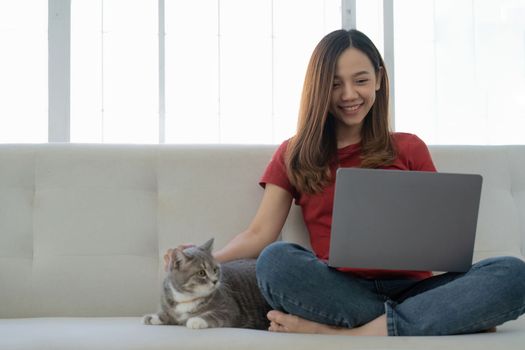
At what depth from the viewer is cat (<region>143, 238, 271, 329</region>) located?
158 cm

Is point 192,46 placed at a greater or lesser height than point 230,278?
greater

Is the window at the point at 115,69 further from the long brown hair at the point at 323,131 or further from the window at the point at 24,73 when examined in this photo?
the long brown hair at the point at 323,131

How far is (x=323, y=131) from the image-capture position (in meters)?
1.92

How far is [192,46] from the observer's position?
2.98 m

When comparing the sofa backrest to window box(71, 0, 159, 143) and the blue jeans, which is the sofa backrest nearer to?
the blue jeans

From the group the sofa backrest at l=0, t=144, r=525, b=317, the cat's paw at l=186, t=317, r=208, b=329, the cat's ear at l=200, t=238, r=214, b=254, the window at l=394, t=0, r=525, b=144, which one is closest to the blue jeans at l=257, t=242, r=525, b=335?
the cat's paw at l=186, t=317, r=208, b=329

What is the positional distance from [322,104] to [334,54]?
0.52 feet

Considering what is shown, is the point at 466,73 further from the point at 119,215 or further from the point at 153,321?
the point at 153,321

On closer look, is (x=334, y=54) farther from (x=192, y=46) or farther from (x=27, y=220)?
(x=192, y=46)

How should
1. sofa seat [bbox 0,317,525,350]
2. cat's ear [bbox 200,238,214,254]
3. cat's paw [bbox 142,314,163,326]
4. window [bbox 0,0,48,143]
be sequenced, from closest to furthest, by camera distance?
sofa seat [bbox 0,317,525,350]
cat's paw [bbox 142,314,163,326]
cat's ear [bbox 200,238,214,254]
window [bbox 0,0,48,143]

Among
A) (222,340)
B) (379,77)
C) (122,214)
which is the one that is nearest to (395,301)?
(222,340)

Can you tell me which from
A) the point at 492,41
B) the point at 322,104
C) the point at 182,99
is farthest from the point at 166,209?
the point at 492,41

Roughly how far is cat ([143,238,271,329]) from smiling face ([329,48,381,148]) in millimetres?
599

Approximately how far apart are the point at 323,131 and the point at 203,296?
2.17 feet
